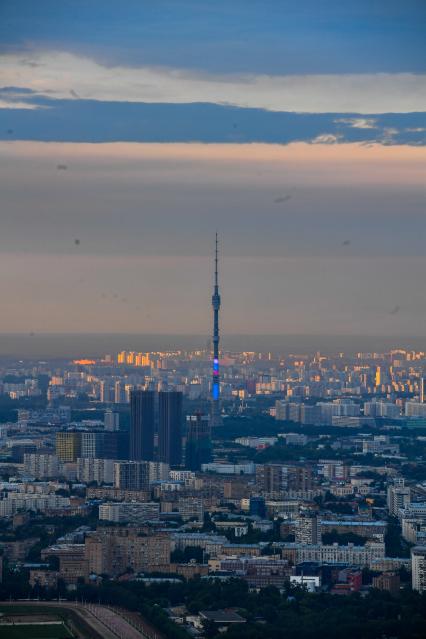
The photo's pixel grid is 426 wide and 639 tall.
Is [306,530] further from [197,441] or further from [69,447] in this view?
[197,441]

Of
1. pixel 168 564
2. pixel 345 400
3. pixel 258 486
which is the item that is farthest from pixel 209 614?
pixel 345 400

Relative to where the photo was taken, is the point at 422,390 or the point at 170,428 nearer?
the point at 170,428

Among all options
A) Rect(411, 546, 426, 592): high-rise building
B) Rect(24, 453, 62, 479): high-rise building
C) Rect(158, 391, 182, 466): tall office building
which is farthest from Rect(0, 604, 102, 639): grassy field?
Rect(158, 391, 182, 466): tall office building

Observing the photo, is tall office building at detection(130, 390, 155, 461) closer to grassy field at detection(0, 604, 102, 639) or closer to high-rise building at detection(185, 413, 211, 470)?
high-rise building at detection(185, 413, 211, 470)

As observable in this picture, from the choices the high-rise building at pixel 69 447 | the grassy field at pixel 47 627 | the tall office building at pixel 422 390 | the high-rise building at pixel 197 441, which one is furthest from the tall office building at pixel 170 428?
the grassy field at pixel 47 627

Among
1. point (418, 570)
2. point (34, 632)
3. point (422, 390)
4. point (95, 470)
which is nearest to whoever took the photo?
point (34, 632)

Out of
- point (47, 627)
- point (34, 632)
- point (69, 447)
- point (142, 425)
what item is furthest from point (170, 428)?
point (34, 632)

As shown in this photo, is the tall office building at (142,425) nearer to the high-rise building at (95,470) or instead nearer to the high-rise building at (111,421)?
the high-rise building at (111,421)

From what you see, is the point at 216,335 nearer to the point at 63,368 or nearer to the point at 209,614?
the point at 63,368
